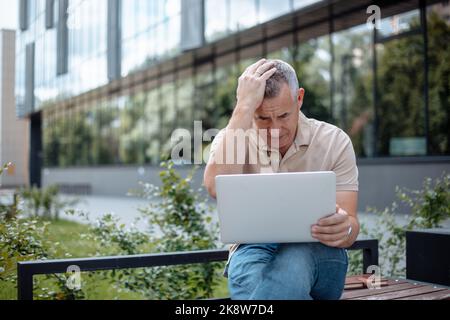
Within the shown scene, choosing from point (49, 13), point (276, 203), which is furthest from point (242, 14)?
point (276, 203)

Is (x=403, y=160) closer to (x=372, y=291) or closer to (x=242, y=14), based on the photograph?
(x=242, y=14)

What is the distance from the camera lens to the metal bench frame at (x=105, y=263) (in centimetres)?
213

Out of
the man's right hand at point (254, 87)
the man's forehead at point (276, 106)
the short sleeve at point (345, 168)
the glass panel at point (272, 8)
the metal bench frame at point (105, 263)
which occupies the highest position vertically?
the glass panel at point (272, 8)

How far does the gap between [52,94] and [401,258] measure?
21.8m

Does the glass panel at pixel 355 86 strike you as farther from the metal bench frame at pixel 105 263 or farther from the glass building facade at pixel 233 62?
the metal bench frame at pixel 105 263

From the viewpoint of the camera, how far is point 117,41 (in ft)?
59.6

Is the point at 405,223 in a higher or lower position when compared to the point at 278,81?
lower

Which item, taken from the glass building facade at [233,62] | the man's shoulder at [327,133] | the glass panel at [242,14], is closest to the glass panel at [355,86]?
the glass building facade at [233,62]

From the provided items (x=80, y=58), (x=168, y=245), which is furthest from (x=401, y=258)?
(x=80, y=58)

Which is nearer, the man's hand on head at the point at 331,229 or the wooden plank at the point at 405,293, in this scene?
the man's hand on head at the point at 331,229

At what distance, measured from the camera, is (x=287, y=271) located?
181 cm

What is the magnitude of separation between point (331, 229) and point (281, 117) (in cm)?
54

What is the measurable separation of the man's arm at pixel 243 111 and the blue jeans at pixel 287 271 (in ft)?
1.01
